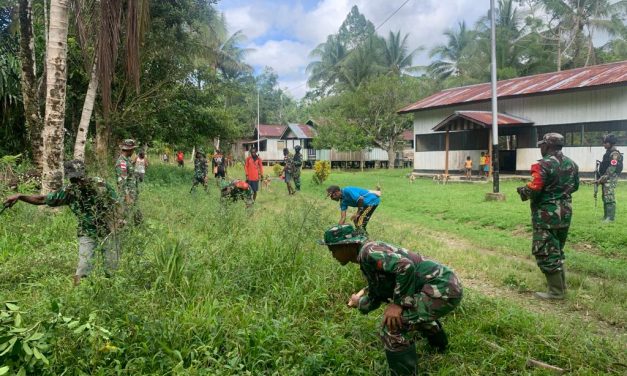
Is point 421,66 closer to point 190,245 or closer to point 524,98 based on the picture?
point 524,98

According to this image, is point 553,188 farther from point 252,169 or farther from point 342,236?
point 252,169

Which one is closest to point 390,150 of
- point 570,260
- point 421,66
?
point 421,66

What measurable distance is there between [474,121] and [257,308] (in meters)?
15.9

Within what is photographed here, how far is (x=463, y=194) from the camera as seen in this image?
1371 cm

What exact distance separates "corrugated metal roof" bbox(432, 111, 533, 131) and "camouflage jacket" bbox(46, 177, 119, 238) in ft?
52.5

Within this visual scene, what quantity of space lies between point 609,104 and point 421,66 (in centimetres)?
2364

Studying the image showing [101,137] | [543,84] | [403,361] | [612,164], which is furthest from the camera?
[543,84]

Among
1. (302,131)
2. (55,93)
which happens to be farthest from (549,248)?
(302,131)

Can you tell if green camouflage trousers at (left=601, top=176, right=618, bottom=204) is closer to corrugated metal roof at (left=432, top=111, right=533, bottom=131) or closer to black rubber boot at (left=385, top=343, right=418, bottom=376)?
black rubber boot at (left=385, top=343, right=418, bottom=376)

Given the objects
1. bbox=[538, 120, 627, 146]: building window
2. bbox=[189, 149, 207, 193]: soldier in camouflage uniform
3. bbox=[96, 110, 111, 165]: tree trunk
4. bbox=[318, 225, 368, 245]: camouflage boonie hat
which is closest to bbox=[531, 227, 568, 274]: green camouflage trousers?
bbox=[318, 225, 368, 245]: camouflage boonie hat

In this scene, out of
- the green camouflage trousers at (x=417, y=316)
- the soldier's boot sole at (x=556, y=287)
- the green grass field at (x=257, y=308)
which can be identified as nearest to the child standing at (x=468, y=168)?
the green grass field at (x=257, y=308)

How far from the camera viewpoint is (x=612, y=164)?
26.1ft

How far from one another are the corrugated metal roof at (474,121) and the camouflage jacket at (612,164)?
31.1 ft

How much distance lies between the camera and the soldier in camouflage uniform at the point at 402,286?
2.69 meters
